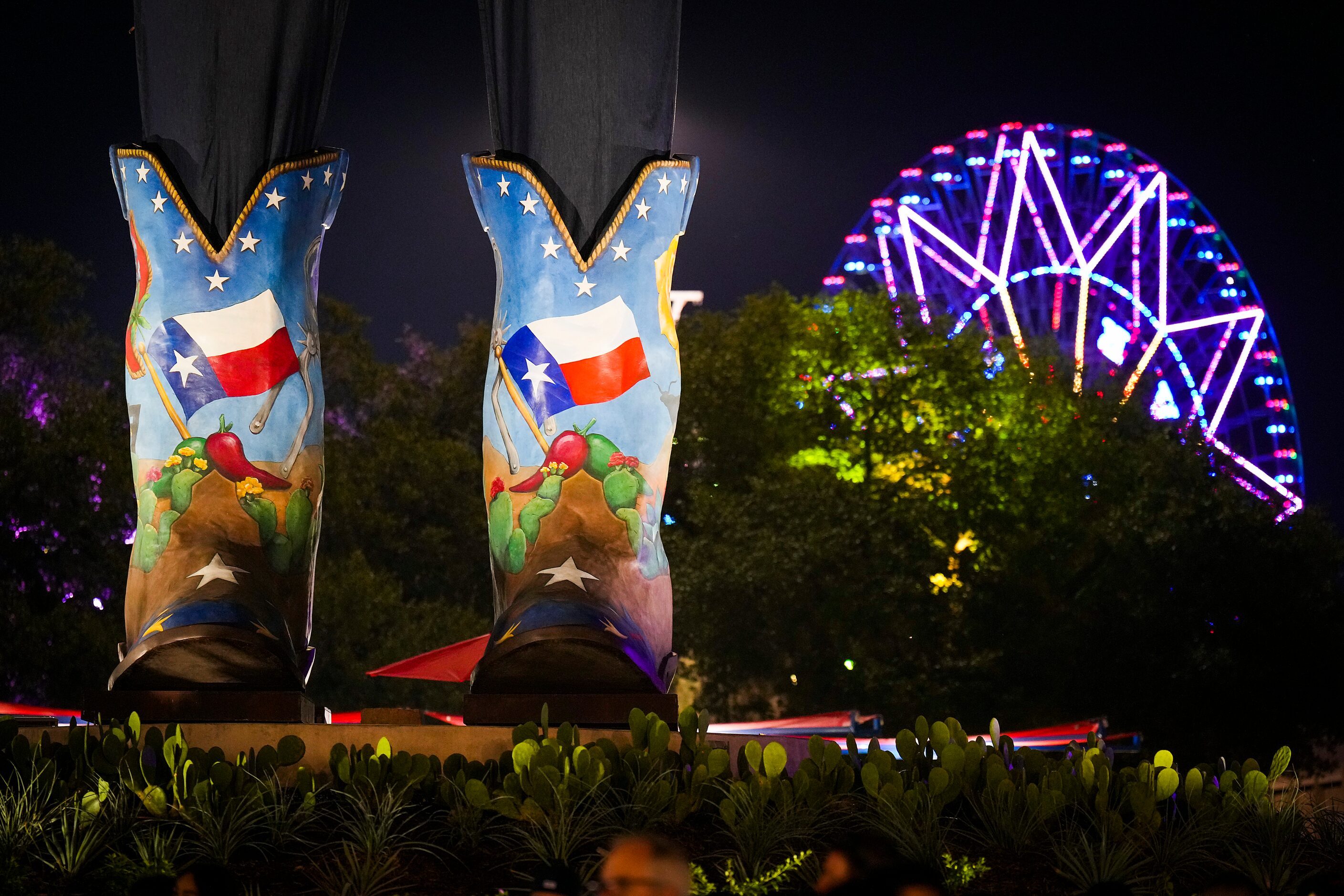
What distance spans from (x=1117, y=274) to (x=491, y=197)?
900 inches

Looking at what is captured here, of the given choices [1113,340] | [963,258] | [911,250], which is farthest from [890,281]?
[1113,340]

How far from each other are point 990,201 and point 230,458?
75.0ft

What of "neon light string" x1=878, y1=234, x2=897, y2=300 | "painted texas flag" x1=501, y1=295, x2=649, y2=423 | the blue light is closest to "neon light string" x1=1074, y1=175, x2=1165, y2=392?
the blue light

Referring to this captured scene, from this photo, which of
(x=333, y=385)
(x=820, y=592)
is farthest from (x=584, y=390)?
(x=333, y=385)

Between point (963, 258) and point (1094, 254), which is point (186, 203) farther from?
point (1094, 254)

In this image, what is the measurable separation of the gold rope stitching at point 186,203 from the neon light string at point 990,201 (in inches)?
853

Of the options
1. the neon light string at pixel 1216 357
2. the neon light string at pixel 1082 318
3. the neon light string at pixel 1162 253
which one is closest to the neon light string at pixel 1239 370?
the neon light string at pixel 1216 357

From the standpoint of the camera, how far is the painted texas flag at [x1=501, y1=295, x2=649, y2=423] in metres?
4.64

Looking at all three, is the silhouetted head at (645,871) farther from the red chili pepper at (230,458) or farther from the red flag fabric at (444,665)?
the red flag fabric at (444,665)

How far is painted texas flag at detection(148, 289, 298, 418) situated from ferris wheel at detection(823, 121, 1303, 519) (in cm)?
2118

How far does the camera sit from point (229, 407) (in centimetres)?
469

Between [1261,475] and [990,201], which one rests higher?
[990,201]

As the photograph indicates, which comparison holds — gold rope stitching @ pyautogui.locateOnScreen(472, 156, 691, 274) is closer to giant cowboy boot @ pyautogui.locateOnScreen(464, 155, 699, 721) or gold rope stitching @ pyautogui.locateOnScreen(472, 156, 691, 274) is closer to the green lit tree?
giant cowboy boot @ pyautogui.locateOnScreen(464, 155, 699, 721)

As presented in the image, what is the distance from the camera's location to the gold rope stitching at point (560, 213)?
478cm
